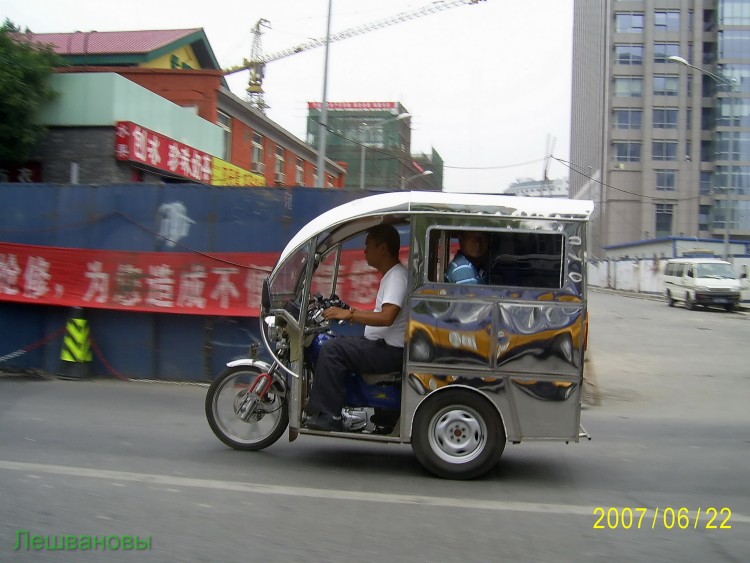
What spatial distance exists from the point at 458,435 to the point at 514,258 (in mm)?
1472

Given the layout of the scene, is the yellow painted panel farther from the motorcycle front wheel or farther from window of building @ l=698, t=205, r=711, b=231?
window of building @ l=698, t=205, r=711, b=231

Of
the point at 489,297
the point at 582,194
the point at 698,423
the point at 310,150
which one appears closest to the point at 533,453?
the point at 489,297

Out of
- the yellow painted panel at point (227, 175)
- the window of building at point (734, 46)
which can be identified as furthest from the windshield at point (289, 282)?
the window of building at point (734, 46)

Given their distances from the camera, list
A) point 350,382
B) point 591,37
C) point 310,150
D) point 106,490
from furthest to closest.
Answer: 1. point 591,37
2. point 310,150
3. point 350,382
4. point 106,490

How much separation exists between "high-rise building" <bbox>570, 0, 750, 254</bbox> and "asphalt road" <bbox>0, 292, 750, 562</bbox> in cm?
6061

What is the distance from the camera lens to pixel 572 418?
5.24 m

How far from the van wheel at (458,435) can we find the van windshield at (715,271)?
79.3 feet

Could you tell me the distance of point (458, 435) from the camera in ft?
17.6

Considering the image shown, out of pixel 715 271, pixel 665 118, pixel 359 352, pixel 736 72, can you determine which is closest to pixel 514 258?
pixel 359 352

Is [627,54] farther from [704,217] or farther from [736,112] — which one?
[704,217]

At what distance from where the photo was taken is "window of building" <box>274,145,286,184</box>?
29453 mm

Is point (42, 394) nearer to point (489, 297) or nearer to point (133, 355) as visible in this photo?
point (133, 355)

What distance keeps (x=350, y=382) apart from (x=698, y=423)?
192 inches
